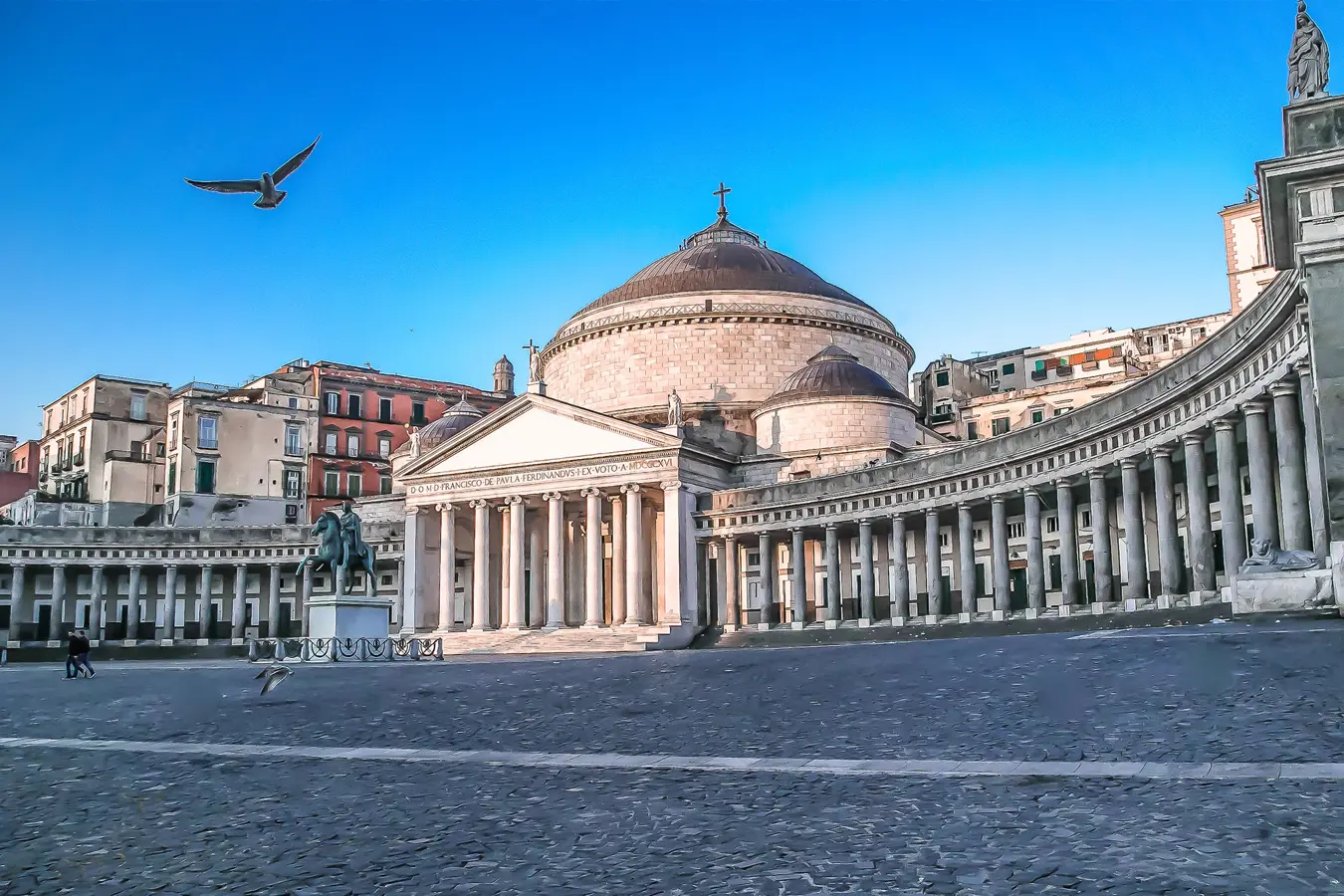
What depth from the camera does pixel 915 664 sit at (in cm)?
2020

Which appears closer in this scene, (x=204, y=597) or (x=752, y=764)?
(x=752, y=764)

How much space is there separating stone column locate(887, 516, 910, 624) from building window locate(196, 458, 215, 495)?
143 ft

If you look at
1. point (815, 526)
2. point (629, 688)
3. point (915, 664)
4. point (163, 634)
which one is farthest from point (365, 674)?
point (163, 634)

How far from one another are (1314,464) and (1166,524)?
315 inches

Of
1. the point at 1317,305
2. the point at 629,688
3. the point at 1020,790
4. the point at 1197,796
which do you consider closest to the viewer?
the point at 1197,796

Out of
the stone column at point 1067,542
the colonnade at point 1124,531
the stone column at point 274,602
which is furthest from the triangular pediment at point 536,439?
the stone column at point 1067,542

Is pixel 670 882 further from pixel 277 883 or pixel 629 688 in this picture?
pixel 629 688

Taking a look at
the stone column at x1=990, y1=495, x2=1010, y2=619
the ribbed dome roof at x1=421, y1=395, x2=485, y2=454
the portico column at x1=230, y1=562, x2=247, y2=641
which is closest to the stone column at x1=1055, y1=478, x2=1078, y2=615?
the stone column at x1=990, y1=495, x2=1010, y2=619

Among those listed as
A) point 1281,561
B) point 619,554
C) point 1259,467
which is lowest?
point 1281,561

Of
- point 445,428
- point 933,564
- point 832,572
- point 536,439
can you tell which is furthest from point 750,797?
point 445,428

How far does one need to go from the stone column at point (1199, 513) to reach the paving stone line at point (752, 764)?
24.0 meters

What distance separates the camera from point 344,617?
120 feet

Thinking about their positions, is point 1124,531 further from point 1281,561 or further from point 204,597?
point 204,597

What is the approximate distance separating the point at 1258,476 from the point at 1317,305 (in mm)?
6704
